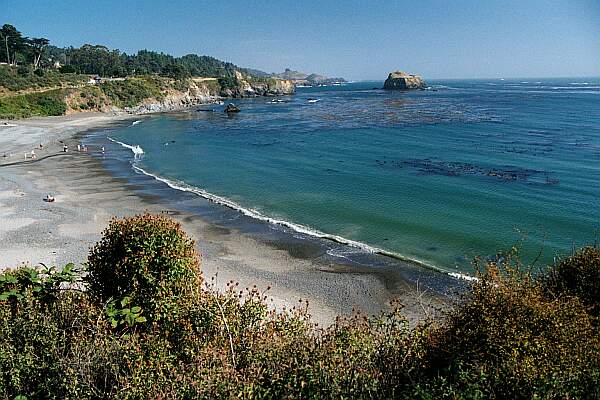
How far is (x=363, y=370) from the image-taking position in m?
7.82

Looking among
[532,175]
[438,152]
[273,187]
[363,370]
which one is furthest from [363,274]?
[438,152]

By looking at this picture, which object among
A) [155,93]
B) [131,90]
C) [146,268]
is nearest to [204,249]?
[146,268]

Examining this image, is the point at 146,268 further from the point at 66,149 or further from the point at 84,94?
the point at 84,94

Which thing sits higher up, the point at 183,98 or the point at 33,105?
the point at 183,98

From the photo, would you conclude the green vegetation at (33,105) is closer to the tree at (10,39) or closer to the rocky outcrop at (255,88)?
the tree at (10,39)

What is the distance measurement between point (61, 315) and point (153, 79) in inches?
5110

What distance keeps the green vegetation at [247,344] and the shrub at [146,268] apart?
0.03m

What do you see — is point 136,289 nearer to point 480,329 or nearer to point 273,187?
point 480,329

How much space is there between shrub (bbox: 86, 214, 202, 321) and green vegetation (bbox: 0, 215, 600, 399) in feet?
0.10

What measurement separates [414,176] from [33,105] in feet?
251

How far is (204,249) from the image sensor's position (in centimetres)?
2419

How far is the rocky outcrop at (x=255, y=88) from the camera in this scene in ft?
527

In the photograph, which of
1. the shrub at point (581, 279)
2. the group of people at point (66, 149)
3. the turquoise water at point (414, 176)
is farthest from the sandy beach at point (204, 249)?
the group of people at point (66, 149)

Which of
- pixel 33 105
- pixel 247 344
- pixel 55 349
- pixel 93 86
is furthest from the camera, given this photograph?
pixel 93 86
